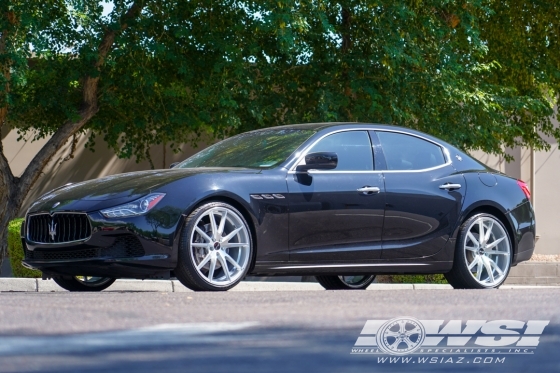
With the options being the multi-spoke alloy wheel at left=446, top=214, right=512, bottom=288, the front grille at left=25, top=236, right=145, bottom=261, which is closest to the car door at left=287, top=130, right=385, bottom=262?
the multi-spoke alloy wheel at left=446, top=214, right=512, bottom=288

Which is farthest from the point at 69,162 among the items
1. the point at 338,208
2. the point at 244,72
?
the point at 338,208

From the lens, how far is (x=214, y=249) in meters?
7.89

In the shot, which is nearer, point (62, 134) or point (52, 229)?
point (52, 229)

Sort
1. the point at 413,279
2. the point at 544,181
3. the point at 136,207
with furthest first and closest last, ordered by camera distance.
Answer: the point at 544,181
the point at 413,279
the point at 136,207

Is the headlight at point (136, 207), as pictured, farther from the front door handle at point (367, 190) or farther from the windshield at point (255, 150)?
the front door handle at point (367, 190)

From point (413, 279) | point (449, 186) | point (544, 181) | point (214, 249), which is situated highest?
point (449, 186)

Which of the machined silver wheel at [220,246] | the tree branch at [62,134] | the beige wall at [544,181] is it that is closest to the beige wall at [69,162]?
the tree branch at [62,134]

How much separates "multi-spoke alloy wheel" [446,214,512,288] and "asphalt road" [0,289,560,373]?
1.95 meters

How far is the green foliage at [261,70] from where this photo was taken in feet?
52.7

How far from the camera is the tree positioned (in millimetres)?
16125

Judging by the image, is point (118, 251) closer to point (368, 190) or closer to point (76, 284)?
point (76, 284)

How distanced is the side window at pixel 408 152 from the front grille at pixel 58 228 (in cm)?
276

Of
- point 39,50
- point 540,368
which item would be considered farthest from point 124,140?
point 540,368

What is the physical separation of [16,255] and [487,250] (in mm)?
7111
